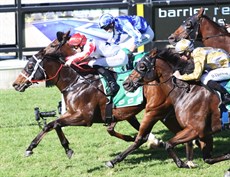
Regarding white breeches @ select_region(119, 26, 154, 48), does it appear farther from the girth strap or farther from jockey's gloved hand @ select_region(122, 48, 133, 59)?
the girth strap

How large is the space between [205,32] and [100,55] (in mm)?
1751

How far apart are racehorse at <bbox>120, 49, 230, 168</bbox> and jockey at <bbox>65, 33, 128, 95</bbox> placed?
84 cm

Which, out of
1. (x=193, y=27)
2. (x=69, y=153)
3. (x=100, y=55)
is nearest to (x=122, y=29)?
(x=100, y=55)

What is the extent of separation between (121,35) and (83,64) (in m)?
0.80

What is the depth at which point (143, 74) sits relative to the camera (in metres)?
7.42

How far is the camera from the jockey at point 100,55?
26.7 feet

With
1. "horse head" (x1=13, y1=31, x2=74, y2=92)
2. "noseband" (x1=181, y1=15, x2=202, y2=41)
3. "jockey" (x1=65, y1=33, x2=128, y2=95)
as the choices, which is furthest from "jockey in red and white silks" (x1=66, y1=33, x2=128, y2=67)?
"noseband" (x1=181, y1=15, x2=202, y2=41)

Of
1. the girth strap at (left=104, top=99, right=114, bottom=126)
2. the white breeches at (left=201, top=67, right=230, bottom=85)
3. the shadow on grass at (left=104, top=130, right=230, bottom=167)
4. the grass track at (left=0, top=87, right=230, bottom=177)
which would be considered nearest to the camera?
the white breeches at (left=201, top=67, right=230, bottom=85)

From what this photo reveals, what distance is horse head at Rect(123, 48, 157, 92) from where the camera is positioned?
24.3 feet

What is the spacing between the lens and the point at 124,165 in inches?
320

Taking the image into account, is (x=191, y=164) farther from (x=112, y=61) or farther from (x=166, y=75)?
(x=112, y=61)

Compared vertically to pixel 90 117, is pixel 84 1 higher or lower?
higher

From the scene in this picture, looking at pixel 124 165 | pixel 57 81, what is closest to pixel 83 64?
pixel 57 81

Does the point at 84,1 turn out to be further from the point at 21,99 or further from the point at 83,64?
the point at 83,64
